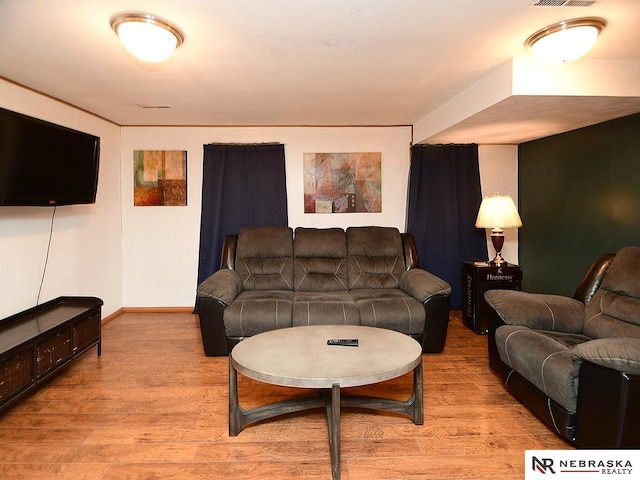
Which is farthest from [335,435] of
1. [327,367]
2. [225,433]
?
[225,433]

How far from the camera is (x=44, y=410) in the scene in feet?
8.64

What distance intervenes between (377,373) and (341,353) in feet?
1.07

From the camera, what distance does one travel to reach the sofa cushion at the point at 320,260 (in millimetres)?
4105

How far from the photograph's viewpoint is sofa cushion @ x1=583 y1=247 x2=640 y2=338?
251 cm

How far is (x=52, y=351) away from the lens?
114 inches

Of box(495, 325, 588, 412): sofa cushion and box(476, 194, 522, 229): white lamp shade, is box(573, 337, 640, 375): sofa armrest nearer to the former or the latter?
box(495, 325, 588, 412): sofa cushion

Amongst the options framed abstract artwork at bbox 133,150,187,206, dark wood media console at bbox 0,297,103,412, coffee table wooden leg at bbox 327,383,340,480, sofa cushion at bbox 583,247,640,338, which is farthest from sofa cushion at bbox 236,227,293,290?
sofa cushion at bbox 583,247,640,338

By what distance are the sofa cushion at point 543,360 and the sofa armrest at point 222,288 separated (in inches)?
82.3

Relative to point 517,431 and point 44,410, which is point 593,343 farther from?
point 44,410

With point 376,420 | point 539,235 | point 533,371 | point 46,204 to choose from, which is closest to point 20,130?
point 46,204

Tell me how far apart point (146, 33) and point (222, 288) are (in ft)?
6.56

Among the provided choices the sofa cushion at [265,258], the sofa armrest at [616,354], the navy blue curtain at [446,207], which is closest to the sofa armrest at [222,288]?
the sofa cushion at [265,258]

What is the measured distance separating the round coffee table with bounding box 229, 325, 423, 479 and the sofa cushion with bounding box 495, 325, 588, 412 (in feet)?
2.05

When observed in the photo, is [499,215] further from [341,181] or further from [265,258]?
[265,258]
